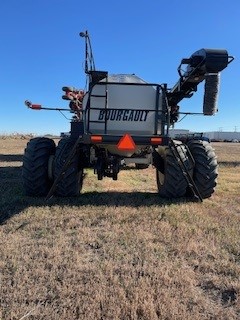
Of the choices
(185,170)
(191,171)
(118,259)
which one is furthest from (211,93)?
(118,259)

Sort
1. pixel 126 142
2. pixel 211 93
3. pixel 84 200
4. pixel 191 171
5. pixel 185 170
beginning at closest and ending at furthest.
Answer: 1. pixel 126 142
2. pixel 211 93
3. pixel 185 170
4. pixel 84 200
5. pixel 191 171

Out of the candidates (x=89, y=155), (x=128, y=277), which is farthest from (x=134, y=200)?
(x=128, y=277)

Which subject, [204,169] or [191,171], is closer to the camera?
[204,169]

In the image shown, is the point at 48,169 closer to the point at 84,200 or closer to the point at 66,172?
the point at 66,172

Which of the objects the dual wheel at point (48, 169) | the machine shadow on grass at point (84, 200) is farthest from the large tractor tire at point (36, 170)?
the machine shadow on grass at point (84, 200)

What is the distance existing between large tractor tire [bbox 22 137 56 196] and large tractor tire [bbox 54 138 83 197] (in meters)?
0.36

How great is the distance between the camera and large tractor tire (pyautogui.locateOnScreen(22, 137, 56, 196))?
812 cm

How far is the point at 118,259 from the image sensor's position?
4469mm

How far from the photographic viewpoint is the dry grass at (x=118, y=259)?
3.34 metres

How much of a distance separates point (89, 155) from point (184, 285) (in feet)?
15.6

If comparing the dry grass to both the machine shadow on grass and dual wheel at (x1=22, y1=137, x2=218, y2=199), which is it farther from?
dual wheel at (x1=22, y1=137, x2=218, y2=199)

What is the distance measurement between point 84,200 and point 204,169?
7.76ft

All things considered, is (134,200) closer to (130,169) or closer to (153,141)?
(153,141)

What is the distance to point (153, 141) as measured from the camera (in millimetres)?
7352
